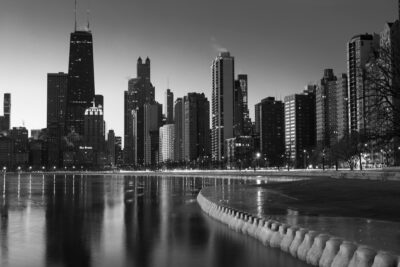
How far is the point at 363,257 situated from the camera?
1298 centimetres

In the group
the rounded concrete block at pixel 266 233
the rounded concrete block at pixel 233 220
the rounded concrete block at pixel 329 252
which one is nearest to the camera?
the rounded concrete block at pixel 329 252

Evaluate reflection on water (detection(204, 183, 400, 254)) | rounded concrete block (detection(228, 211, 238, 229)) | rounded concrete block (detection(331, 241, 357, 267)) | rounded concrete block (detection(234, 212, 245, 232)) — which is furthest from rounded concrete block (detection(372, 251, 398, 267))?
rounded concrete block (detection(228, 211, 238, 229))

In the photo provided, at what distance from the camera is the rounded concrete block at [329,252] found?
14.8 meters

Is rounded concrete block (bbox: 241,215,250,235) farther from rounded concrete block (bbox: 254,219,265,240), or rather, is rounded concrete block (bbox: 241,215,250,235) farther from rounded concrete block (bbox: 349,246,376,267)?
rounded concrete block (bbox: 349,246,376,267)

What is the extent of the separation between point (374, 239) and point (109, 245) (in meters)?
10.7

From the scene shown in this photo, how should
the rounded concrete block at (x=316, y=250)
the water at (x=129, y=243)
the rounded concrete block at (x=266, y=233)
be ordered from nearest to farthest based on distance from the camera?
the rounded concrete block at (x=316, y=250) → the water at (x=129, y=243) → the rounded concrete block at (x=266, y=233)

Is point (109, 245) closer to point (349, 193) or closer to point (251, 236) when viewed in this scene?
point (251, 236)

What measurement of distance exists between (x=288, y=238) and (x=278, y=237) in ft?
2.81

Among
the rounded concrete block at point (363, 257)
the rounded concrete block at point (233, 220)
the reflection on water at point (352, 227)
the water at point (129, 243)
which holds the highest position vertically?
the rounded concrete block at point (363, 257)

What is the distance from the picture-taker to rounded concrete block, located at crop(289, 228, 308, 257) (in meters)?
17.4

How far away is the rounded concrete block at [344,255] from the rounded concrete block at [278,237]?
4813mm

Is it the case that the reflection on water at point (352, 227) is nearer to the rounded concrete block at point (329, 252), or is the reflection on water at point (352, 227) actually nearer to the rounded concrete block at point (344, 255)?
the rounded concrete block at point (329, 252)

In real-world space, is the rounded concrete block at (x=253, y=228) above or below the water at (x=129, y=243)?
above

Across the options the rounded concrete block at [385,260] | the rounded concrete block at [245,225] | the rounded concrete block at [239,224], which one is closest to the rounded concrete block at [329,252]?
the rounded concrete block at [385,260]
